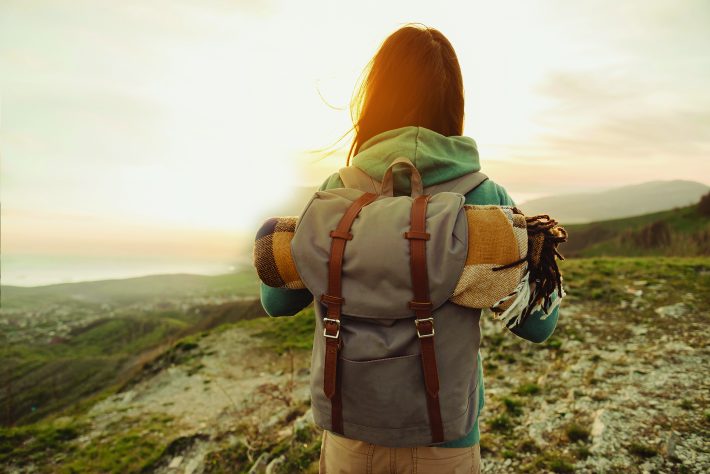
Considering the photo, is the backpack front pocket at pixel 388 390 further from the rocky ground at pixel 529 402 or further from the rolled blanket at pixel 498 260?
the rocky ground at pixel 529 402

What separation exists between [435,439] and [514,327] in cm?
54

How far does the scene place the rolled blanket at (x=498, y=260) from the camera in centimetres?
124

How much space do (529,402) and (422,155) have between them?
540 centimetres

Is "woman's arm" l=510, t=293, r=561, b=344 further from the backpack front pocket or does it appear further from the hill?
the hill

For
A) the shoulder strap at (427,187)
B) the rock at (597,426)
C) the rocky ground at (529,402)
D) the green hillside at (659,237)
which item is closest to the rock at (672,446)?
the rocky ground at (529,402)

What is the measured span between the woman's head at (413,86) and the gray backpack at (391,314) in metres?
0.35

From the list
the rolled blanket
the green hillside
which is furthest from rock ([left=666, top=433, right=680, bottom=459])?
the green hillside

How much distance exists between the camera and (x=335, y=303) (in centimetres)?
127

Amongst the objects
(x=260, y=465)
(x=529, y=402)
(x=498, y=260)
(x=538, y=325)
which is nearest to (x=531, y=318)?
(x=538, y=325)

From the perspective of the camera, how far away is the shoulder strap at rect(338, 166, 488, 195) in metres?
1.43

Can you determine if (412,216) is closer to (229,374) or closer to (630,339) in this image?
(630,339)

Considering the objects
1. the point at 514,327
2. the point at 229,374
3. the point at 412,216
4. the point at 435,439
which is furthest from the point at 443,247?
the point at 229,374

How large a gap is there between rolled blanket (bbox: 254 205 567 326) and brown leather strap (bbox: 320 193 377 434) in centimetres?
21

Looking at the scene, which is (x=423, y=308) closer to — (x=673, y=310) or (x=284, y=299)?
(x=284, y=299)
